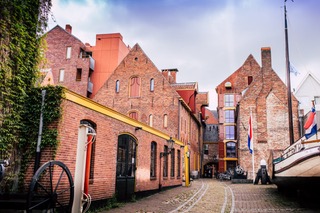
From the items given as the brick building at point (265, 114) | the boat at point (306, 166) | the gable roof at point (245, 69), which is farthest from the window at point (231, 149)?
the boat at point (306, 166)

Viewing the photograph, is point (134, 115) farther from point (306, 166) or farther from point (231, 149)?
point (231, 149)

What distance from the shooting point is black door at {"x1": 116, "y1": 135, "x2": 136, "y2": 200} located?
35.8ft

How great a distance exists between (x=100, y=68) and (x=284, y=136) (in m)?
20.2

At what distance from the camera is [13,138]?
7.41m

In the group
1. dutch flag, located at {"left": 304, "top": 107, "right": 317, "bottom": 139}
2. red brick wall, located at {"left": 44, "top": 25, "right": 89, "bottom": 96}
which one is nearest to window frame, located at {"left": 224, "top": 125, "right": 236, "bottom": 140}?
red brick wall, located at {"left": 44, "top": 25, "right": 89, "bottom": 96}

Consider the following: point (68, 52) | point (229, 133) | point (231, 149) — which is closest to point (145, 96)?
point (68, 52)

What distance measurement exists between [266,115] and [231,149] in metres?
11.3

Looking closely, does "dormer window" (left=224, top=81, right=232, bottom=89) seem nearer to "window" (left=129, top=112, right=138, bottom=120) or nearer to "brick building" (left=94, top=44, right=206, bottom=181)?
"brick building" (left=94, top=44, right=206, bottom=181)

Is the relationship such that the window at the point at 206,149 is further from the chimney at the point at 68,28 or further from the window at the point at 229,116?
the chimney at the point at 68,28

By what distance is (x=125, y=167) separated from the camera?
11.5 metres

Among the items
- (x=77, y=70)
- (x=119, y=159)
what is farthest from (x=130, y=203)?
(x=77, y=70)

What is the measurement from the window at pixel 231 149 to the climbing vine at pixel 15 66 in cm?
3404

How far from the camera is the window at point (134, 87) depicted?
2634 centimetres

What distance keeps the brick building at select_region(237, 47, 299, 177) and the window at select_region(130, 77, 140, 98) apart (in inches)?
425
